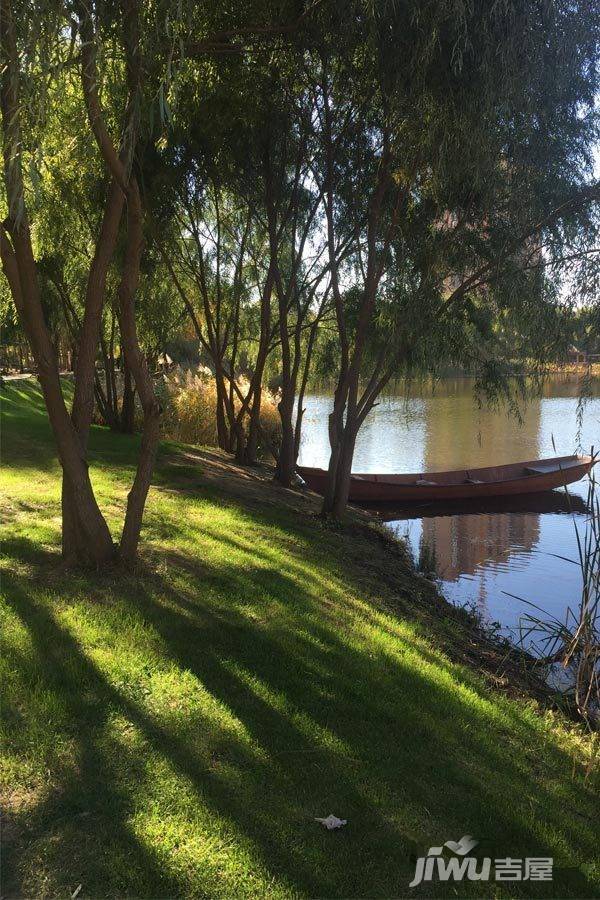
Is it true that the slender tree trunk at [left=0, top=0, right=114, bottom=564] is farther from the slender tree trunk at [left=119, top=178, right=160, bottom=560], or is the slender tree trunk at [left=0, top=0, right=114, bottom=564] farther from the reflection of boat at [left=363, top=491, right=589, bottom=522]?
the reflection of boat at [left=363, top=491, right=589, bottom=522]

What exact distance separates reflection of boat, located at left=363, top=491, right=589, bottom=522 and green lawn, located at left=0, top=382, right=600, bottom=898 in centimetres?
766

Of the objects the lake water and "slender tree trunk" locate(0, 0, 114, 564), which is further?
the lake water

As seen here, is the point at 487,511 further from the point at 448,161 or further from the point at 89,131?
the point at 89,131

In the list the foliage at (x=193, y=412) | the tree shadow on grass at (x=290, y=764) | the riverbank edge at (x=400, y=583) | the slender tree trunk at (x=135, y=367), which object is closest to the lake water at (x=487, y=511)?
the riverbank edge at (x=400, y=583)

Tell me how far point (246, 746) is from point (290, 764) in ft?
0.69

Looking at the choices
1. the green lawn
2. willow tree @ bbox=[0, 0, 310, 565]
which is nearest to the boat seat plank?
the green lawn

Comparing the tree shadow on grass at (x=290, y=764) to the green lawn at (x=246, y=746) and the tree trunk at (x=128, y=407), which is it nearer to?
the green lawn at (x=246, y=746)

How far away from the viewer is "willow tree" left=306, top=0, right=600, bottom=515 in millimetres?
4914

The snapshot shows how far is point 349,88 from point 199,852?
22.7ft

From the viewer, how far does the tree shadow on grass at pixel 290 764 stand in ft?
7.86

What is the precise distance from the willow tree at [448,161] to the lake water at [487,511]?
178 centimetres

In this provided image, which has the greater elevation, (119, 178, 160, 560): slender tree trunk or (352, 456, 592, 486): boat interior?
(119, 178, 160, 560): slender tree trunk

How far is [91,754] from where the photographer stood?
283 cm

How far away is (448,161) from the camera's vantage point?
5.74 metres
